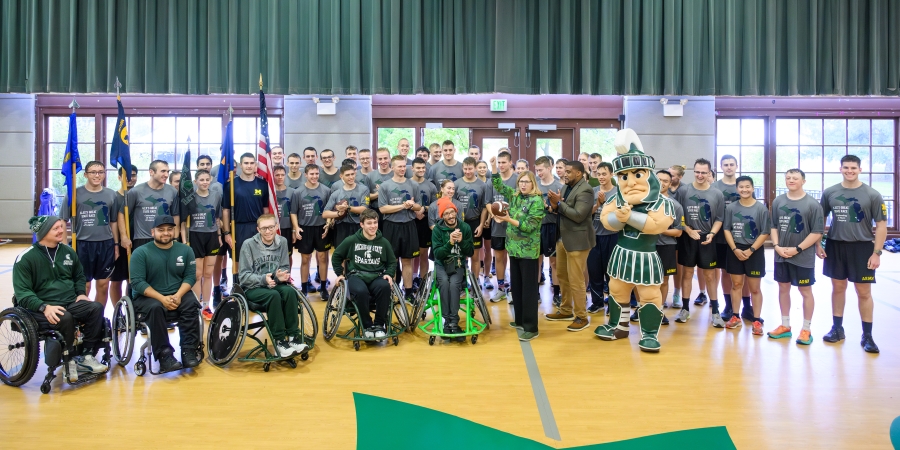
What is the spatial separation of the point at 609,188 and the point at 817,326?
6.97ft

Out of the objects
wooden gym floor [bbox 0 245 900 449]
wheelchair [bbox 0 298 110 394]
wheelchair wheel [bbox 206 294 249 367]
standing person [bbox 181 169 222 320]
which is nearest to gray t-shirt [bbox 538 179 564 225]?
wooden gym floor [bbox 0 245 900 449]

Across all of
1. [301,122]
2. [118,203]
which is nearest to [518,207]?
[118,203]

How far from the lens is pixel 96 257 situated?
4680mm

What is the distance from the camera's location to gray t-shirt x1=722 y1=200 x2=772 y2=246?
4746mm

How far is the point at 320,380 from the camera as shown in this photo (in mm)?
3764

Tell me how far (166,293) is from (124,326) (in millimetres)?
464

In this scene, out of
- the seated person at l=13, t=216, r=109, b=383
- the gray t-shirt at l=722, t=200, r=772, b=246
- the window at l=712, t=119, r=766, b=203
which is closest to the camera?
the seated person at l=13, t=216, r=109, b=383

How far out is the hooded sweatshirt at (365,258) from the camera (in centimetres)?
454

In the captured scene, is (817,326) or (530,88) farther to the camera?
(530,88)

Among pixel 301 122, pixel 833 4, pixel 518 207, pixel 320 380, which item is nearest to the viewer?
pixel 320 380

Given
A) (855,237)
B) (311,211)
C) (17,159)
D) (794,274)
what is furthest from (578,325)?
(17,159)

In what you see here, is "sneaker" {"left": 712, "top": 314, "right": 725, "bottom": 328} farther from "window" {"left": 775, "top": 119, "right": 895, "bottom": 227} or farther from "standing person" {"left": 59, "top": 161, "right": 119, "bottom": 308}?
"window" {"left": 775, "top": 119, "right": 895, "bottom": 227}

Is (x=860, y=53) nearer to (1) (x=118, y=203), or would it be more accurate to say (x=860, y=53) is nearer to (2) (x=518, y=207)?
(2) (x=518, y=207)

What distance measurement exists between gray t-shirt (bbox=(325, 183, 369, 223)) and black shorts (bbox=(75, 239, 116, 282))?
75.1 inches
